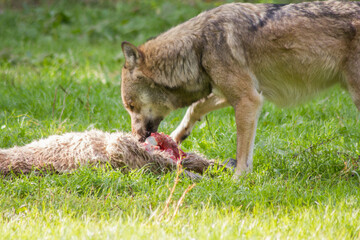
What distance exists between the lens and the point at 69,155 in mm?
4668

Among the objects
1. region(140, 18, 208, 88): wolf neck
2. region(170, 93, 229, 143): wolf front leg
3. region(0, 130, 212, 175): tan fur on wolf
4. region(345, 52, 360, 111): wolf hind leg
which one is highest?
region(140, 18, 208, 88): wolf neck

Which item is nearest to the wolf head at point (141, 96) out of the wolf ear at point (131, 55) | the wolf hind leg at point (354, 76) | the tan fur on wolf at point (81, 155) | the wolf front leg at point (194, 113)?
the wolf ear at point (131, 55)

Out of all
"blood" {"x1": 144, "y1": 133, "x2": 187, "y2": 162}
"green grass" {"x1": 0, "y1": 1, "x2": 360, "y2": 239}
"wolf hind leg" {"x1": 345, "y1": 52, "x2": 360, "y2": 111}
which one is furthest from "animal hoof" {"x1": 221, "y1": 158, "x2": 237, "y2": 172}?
"wolf hind leg" {"x1": 345, "y1": 52, "x2": 360, "y2": 111}

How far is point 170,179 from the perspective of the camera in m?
4.57

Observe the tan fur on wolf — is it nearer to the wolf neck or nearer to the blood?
the blood

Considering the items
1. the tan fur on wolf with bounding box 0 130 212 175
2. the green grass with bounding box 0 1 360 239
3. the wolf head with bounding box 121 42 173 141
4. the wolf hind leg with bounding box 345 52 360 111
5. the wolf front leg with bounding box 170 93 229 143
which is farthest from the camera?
the wolf front leg with bounding box 170 93 229 143

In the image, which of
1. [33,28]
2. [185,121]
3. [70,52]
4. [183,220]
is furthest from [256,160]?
[33,28]

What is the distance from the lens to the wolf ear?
204 inches

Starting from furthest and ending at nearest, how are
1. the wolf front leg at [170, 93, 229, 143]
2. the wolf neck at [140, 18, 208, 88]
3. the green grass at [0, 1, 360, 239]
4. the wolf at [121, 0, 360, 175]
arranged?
→ the wolf front leg at [170, 93, 229, 143] < the wolf neck at [140, 18, 208, 88] < the wolf at [121, 0, 360, 175] < the green grass at [0, 1, 360, 239]

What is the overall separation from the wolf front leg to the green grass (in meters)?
0.12

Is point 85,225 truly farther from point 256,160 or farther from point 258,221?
point 256,160

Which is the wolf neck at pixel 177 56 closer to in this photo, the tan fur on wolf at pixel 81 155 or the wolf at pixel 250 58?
the wolf at pixel 250 58

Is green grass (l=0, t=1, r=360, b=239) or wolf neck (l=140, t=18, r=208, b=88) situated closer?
green grass (l=0, t=1, r=360, b=239)

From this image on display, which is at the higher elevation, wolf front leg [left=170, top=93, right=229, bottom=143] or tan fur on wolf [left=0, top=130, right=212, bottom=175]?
tan fur on wolf [left=0, top=130, right=212, bottom=175]
